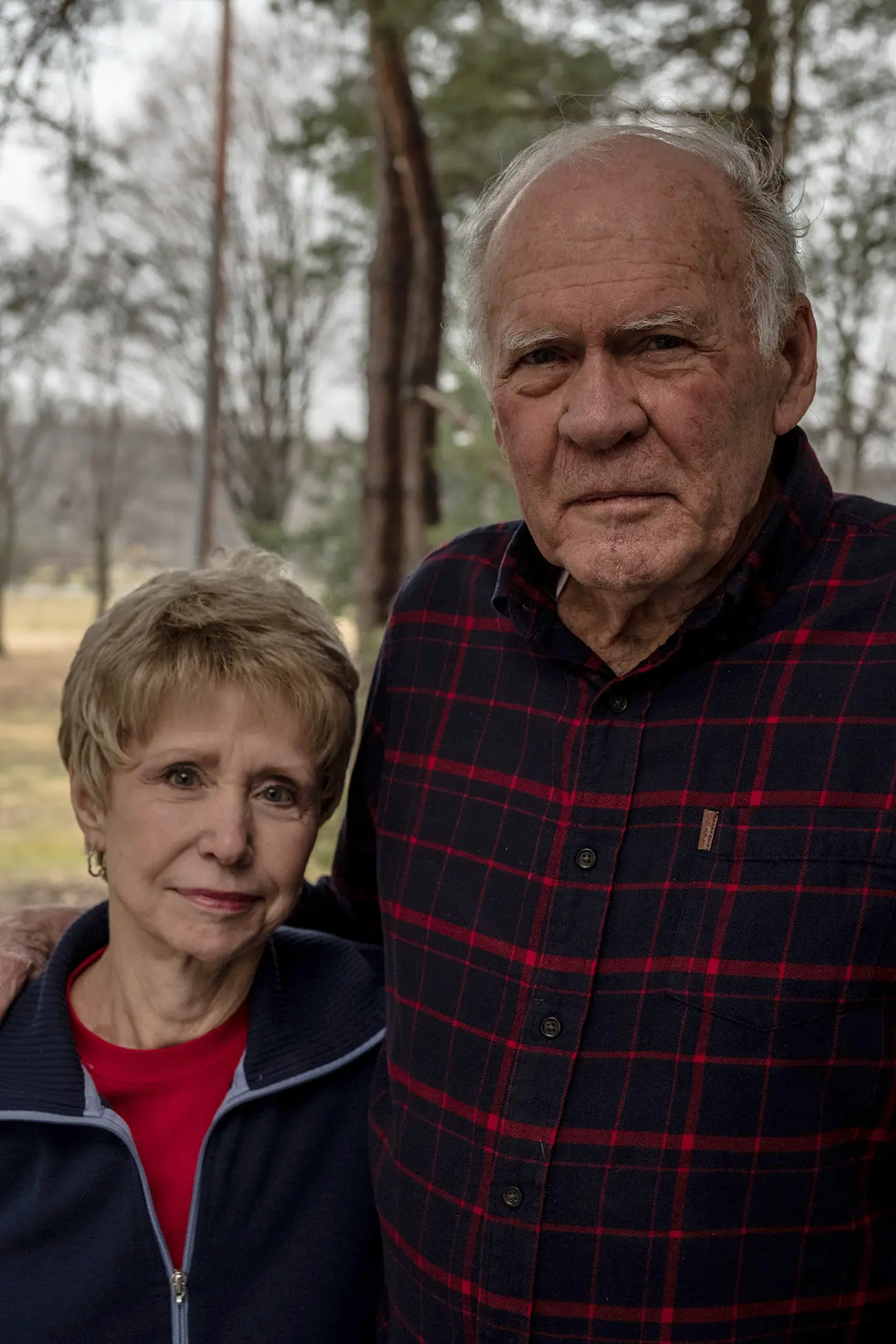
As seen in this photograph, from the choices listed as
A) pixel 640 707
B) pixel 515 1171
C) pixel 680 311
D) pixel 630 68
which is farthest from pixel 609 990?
pixel 630 68

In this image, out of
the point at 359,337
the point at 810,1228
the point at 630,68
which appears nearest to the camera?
the point at 810,1228

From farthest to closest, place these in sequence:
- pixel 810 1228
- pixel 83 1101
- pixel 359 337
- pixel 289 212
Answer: pixel 359 337 < pixel 289 212 < pixel 83 1101 < pixel 810 1228

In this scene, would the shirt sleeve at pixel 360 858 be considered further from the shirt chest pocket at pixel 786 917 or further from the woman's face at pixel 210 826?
the shirt chest pocket at pixel 786 917

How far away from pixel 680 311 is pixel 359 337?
37.8ft

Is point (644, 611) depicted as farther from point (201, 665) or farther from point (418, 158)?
point (418, 158)

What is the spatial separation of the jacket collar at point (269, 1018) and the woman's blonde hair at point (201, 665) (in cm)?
25

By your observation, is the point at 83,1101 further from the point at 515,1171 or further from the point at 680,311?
the point at 680,311

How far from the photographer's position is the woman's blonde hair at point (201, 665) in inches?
67.2

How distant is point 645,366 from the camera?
1.48 m

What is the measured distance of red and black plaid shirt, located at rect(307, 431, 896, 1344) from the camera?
1341mm

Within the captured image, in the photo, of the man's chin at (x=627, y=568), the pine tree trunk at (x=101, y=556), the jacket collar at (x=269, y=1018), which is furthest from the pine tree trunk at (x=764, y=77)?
the pine tree trunk at (x=101, y=556)

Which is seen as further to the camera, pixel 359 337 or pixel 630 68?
pixel 359 337

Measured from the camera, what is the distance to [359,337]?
12.5m

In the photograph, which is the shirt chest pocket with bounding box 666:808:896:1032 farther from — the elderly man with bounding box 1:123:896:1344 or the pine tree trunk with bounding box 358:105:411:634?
the pine tree trunk with bounding box 358:105:411:634
